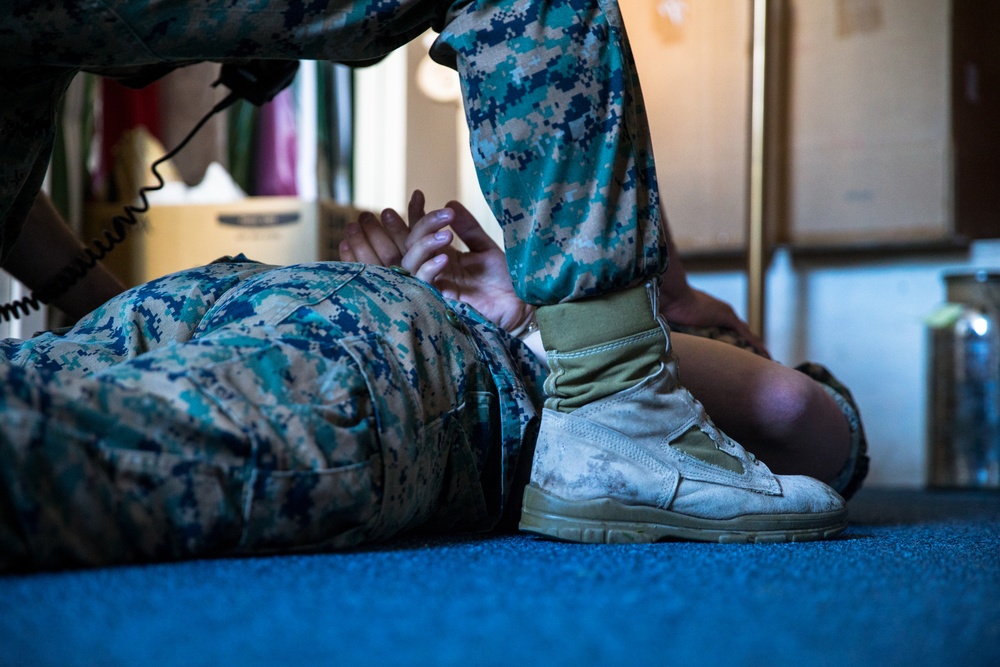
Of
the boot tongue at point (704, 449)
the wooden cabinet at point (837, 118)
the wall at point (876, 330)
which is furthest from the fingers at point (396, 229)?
the wall at point (876, 330)

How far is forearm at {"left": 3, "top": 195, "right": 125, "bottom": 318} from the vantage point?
1.25 metres

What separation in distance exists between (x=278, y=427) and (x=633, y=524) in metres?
0.31

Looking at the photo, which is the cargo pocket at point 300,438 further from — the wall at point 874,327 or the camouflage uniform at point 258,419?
the wall at point 874,327

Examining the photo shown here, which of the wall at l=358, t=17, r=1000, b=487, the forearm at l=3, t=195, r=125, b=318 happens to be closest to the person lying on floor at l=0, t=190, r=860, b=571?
the forearm at l=3, t=195, r=125, b=318

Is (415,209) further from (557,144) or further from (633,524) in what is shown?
(633,524)

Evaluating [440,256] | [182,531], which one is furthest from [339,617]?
[440,256]

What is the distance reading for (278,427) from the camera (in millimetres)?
672

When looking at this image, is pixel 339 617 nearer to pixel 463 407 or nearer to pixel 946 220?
pixel 463 407

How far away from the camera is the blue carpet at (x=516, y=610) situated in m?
0.44

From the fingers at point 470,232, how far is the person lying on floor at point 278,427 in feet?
0.16

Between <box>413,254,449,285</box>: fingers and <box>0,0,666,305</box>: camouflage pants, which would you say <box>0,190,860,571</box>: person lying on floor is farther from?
<box>0,0,666,305</box>: camouflage pants

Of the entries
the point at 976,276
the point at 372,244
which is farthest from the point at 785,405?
the point at 976,276

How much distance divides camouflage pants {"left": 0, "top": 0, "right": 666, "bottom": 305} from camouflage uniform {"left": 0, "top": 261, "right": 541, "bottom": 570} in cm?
13

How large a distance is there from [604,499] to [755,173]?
150 cm
